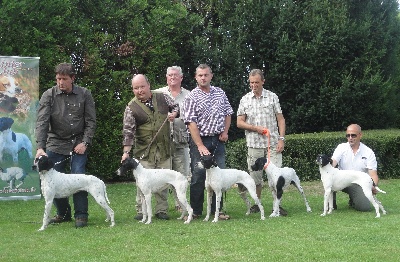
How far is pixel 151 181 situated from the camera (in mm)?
7500

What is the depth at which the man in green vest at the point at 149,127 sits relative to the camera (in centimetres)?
775

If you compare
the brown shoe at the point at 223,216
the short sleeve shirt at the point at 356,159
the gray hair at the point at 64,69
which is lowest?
the brown shoe at the point at 223,216

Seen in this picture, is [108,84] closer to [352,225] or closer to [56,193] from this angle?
[56,193]

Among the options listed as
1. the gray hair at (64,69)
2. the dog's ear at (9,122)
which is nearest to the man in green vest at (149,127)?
the gray hair at (64,69)

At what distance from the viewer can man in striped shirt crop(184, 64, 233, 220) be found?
7.66 metres

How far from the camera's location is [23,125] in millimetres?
10000

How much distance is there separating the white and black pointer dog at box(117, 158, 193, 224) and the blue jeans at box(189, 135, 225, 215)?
0.77 ft

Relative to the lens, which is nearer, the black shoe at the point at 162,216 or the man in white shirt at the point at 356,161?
the black shoe at the point at 162,216

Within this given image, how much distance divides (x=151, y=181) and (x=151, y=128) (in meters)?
0.70

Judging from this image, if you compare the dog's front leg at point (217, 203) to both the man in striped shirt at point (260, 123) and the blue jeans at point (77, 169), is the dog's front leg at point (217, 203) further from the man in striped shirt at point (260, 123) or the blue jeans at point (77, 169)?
the blue jeans at point (77, 169)

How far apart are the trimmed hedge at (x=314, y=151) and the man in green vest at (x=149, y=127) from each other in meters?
4.82

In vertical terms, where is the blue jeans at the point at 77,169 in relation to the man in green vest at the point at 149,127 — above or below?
below

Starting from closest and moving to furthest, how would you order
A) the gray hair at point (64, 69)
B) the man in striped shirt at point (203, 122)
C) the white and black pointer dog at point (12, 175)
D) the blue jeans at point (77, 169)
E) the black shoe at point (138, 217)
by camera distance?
the gray hair at point (64, 69)
the blue jeans at point (77, 169)
the man in striped shirt at point (203, 122)
the black shoe at point (138, 217)
the white and black pointer dog at point (12, 175)

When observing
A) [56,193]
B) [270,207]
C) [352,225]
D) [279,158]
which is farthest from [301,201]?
[56,193]
